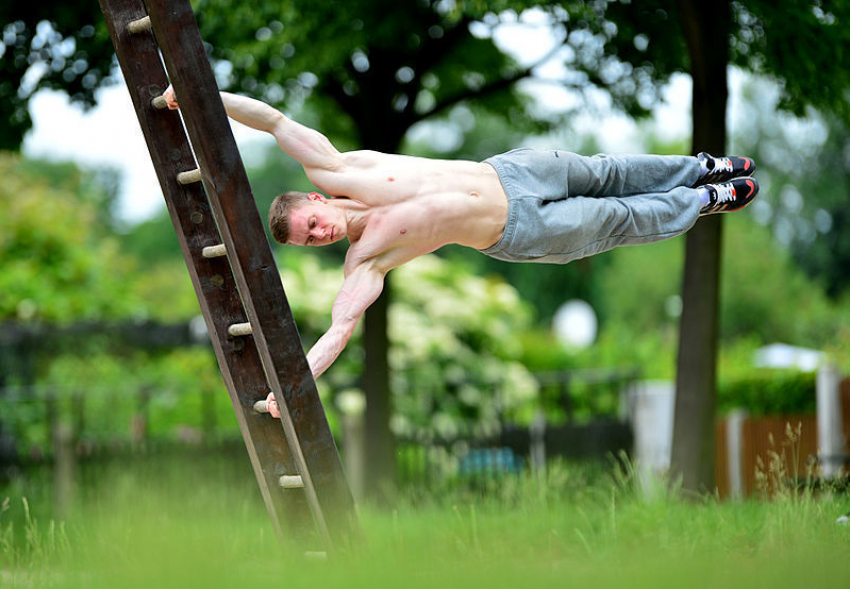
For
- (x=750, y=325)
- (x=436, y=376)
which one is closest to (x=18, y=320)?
(x=436, y=376)

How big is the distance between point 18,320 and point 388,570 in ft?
38.7

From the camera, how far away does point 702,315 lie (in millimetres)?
7469

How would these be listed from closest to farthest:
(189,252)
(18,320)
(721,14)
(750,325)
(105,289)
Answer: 1. (189,252)
2. (721,14)
3. (18,320)
4. (105,289)
5. (750,325)

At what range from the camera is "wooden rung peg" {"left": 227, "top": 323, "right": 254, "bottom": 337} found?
433 cm

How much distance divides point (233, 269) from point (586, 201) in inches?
67.3

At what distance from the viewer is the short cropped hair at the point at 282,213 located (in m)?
4.07

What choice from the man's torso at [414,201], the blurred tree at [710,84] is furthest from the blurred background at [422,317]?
the man's torso at [414,201]

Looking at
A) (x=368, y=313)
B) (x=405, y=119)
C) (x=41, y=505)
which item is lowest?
(x=41, y=505)

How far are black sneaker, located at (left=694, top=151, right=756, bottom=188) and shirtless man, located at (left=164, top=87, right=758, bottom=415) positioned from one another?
22 centimetres

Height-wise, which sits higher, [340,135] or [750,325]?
[340,135]

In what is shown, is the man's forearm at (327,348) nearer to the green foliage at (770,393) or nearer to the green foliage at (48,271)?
the green foliage at (770,393)

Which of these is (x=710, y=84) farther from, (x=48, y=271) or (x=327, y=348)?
(x=48, y=271)

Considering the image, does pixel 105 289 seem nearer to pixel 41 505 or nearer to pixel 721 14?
pixel 41 505

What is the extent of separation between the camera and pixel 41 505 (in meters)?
7.62
